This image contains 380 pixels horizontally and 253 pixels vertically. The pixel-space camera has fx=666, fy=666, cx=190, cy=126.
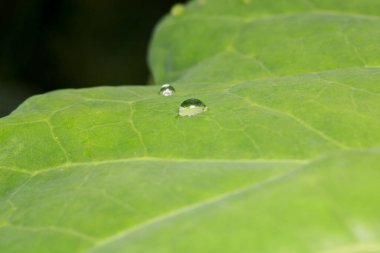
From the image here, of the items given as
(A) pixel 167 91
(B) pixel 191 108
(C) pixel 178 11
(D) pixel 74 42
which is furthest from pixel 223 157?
(D) pixel 74 42

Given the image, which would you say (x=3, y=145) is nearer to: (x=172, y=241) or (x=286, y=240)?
(x=172, y=241)

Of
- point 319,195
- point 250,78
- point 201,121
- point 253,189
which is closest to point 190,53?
point 250,78

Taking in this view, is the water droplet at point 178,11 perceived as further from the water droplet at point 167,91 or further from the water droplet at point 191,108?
the water droplet at point 191,108

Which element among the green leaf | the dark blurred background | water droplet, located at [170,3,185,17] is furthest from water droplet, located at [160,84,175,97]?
the dark blurred background

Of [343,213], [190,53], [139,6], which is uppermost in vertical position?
[343,213]

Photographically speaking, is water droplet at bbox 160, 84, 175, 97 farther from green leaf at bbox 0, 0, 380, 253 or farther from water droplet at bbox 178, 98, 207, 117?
water droplet at bbox 178, 98, 207, 117

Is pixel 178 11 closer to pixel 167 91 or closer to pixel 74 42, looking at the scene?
pixel 167 91

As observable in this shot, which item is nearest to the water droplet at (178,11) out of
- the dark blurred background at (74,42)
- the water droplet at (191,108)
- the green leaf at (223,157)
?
the green leaf at (223,157)
